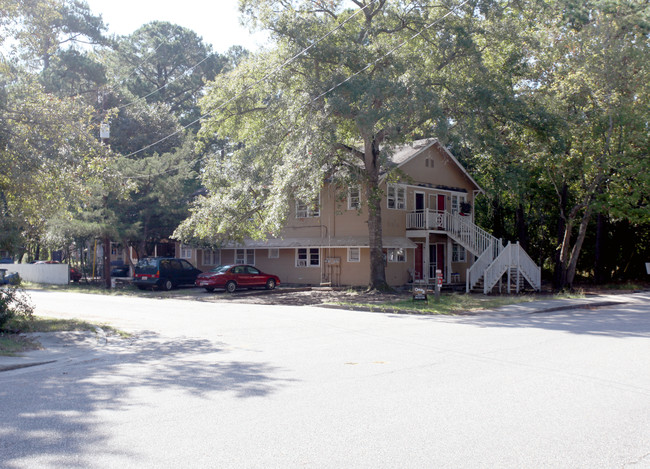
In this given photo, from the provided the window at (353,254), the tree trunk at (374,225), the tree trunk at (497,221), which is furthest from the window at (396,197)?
the tree trunk at (497,221)

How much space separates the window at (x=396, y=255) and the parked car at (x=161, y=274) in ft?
34.8

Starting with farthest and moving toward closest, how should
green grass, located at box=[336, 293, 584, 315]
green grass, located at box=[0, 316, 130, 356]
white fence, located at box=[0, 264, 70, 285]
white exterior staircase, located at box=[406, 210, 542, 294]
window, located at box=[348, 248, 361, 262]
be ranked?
white fence, located at box=[0, 264, 70, 285]
window, located at box=[348, 248, 361, 262]
white exterior staircase, located at box=[406, 210, 542, 294]
green grass, located at box=[336, 293, 584, 315]
green grass, located at box=[0, 316, 130, 356]

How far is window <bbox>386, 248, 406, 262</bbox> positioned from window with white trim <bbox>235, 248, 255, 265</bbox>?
9141mm

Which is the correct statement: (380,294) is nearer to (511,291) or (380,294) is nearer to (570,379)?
(511,291)

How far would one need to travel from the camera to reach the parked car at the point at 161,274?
95.0ft

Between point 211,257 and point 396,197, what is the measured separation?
13.7m

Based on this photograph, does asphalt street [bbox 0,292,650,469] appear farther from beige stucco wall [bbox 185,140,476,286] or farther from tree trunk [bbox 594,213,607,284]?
tree trunk [bbox 594,213,607,284]

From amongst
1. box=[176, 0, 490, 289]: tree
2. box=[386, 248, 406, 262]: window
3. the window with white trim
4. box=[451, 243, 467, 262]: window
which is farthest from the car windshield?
box=[451, 243, 467, 262]: window

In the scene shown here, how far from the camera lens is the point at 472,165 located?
119ft

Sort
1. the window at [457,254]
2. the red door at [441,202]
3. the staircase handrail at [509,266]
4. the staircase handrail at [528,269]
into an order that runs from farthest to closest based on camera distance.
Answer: the window at [457,254]
the red door at [441,202]
the staircase handrail at [528,269]
the staircase handrail at [509,266]

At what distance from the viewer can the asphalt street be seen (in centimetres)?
521

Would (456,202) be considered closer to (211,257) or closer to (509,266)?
(509,266)

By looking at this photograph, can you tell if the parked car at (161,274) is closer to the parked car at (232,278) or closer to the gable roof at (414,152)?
the parked car at (232,278)

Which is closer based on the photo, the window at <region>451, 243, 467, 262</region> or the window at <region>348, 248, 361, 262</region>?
the window at <region>348, 248, 361, 262</region>
